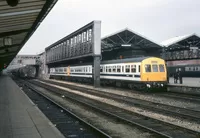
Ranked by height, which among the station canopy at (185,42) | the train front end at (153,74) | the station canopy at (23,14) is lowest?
the train front end at (153,74)

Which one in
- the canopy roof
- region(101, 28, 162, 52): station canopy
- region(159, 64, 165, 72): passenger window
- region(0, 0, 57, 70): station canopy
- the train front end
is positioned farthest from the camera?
the canopy roof

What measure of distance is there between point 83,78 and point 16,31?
23.4 meters

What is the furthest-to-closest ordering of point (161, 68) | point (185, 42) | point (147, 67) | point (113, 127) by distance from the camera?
point (185, 42) → point (161, 68) → point (147, 67) → point (113, 127)

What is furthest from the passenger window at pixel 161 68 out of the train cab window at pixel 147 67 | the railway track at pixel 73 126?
the railway track at pixel 73 126

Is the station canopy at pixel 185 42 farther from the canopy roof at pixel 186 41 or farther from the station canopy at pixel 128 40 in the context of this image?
the station canopy at pixel 128 40

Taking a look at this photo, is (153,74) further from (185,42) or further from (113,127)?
(185,42)

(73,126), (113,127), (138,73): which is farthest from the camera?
(138,73)

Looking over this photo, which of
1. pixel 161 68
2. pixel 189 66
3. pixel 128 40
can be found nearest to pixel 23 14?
pixel 161 68

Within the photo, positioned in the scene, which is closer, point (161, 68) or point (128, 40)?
point (161, 68)

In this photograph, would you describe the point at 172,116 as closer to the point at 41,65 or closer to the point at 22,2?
the point at 22,2

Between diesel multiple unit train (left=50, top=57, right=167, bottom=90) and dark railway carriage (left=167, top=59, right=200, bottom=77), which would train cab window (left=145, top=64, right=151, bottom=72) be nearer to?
diesel multiple unit train (left=50, top=57, right=167, bottom=90)

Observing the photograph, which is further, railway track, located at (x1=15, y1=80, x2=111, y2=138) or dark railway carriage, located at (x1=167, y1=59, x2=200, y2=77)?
dark railway carriage, located at (x1=167, y1=59, x2=200, y2=77)

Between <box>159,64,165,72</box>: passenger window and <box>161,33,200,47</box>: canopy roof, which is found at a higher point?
<box>161,33,200,47</box>: canopy roof

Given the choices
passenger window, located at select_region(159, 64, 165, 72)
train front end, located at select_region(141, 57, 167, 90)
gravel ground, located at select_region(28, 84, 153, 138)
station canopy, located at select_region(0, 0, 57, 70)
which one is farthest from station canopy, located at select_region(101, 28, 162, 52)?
gravel ground, located at select_region(28, 84, 153, 138)
